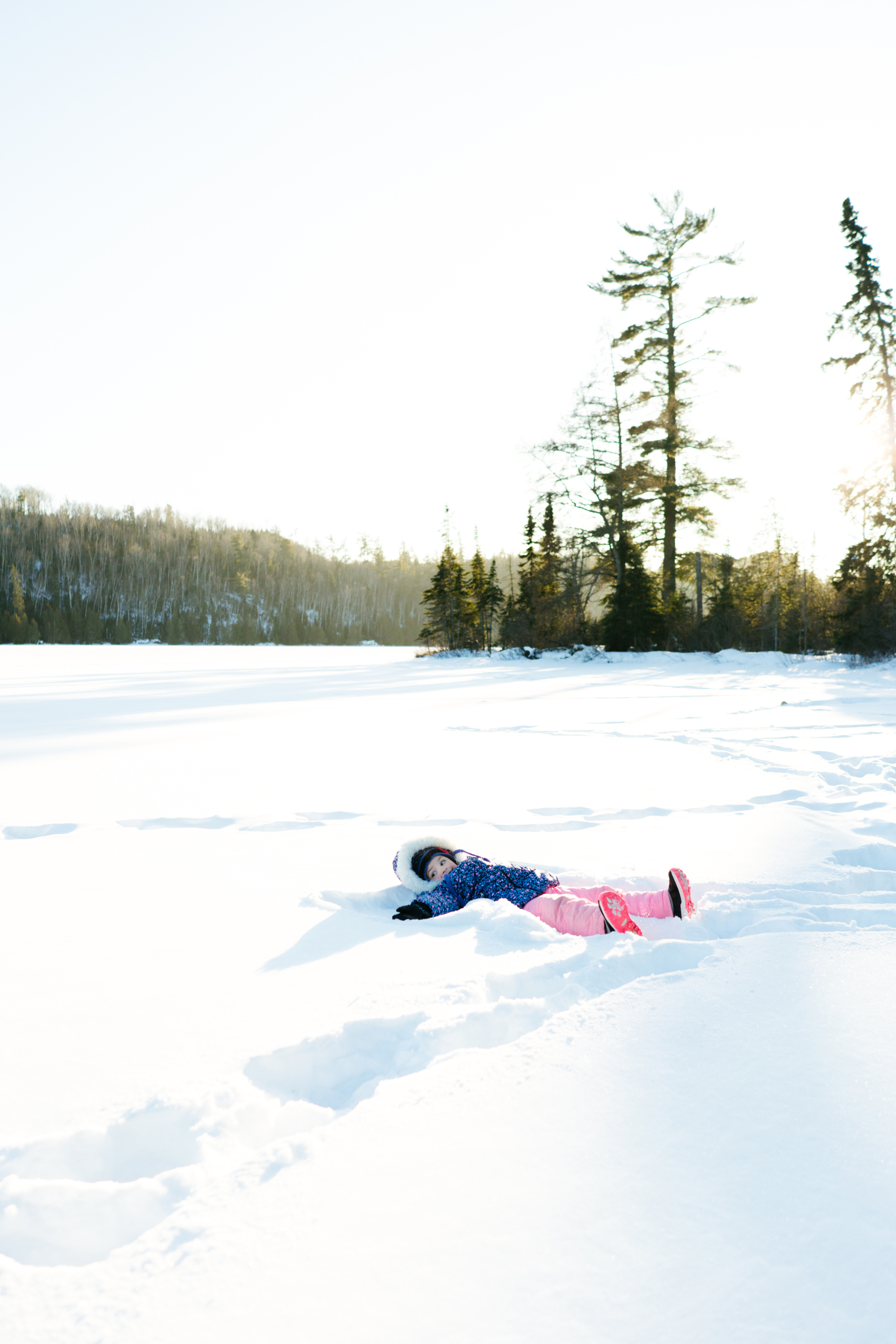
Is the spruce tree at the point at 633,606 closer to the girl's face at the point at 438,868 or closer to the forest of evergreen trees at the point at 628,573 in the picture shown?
the forest of evergreen trees at the point at 628,573

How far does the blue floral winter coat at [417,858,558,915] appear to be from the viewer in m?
2.21

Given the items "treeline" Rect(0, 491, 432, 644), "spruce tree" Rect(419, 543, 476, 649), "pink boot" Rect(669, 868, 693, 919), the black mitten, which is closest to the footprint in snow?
the black mitten

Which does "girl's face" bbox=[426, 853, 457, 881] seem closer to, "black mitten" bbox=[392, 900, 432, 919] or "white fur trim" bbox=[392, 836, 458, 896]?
"white fur trim" bbox=[392, 836, 458, 896]

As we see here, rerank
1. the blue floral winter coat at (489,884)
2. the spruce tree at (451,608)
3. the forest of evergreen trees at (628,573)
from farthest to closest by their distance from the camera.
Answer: the spruce tree at (451,608), the forest of evergreen trees at (628,573), the blue floral winter coat at (489,884)

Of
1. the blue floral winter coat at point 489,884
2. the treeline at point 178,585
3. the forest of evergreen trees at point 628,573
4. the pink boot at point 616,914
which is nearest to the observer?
the pink boot at point 616,914

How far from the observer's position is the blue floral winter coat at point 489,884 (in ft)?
7.26

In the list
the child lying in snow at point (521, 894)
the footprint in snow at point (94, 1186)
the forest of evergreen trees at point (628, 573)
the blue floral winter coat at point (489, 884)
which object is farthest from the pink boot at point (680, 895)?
the forest of evergreen trees at point (628, 573)

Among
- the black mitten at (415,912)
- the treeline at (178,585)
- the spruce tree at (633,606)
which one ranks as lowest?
the black mitten at (415,912)

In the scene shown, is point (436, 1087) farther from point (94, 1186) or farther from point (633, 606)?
point (633, 606)

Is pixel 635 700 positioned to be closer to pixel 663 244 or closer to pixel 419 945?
pixel 419 945

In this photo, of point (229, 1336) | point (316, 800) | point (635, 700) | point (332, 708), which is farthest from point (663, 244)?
point (229, 1336)

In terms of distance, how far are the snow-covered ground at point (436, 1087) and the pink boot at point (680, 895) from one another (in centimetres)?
5

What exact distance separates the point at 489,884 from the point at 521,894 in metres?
0.11

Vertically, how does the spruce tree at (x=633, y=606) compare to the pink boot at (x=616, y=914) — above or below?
above
